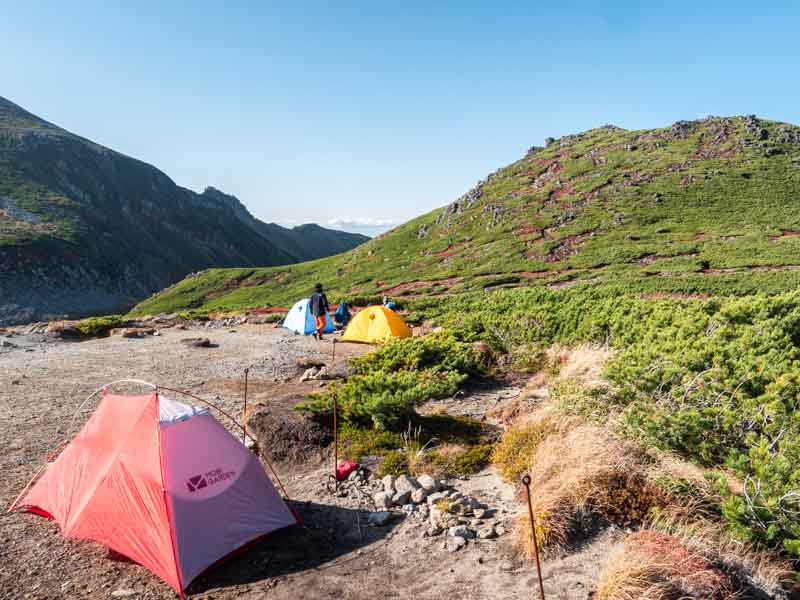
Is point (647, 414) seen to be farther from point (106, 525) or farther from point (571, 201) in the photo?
point (571, 201)

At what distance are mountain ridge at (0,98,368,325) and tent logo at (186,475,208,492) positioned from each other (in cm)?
Result: 7891

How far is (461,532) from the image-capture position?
5.95 metres

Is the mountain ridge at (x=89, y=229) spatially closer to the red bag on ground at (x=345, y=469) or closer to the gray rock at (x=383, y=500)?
the red bag on ground at (x=345, y=469)

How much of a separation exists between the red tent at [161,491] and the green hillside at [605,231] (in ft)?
101

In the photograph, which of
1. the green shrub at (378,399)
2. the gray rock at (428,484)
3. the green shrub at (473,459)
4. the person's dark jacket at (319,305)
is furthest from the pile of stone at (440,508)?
the person's dark jacket at (319,305)

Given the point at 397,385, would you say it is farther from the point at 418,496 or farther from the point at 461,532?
the point at 461,532

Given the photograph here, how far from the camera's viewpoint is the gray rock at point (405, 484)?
23.1 ft

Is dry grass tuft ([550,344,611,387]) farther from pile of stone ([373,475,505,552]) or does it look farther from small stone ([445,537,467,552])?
small stone ([445,537,467,552])

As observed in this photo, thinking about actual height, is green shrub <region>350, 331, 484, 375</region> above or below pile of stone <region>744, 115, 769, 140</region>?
below

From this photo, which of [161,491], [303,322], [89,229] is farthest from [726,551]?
[89,229]

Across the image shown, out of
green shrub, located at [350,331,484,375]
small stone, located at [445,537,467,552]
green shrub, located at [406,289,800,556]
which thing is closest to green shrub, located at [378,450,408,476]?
small stone, located at [445,537,467,552]

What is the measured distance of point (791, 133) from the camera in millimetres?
73250

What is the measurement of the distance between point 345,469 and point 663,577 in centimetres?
478

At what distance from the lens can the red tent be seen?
5684 millimetres
